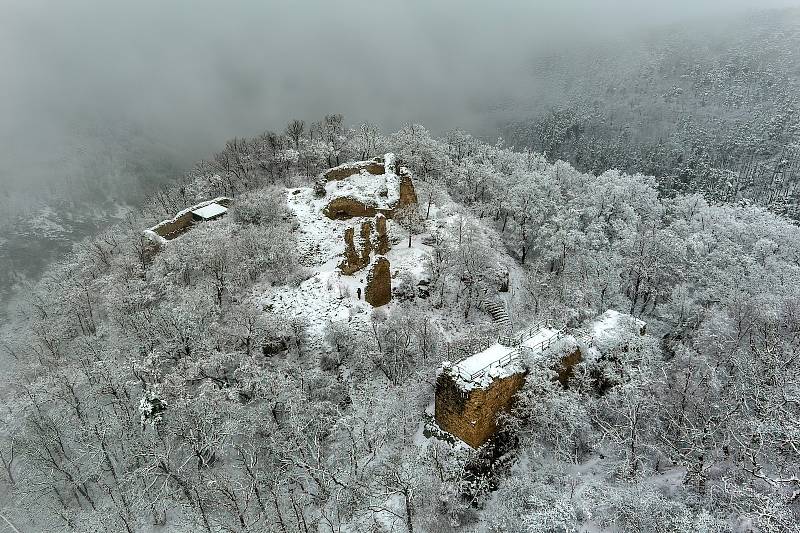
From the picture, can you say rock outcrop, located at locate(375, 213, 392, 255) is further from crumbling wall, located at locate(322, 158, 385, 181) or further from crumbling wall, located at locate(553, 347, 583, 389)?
crumbling wall, located at locate(553, 347, 583, 389)

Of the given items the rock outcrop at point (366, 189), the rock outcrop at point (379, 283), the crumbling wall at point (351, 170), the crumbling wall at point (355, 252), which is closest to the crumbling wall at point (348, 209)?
the rock outcrop at point (366, 189)

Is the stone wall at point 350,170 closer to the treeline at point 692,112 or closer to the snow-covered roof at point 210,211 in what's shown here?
the snow-covered roof at point 210,211

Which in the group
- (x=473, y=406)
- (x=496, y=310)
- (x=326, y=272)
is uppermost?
(x=473, y=406)

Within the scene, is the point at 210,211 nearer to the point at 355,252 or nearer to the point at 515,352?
the point at 355,252

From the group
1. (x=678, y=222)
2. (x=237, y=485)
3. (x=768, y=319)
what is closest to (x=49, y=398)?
(x=237, y=485)

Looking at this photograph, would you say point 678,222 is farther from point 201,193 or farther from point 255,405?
point 201,193

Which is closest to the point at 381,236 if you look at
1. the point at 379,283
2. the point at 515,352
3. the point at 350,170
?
the point at 379,283

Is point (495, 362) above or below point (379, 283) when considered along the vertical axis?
above

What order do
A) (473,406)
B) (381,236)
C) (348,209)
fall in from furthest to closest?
(348,209), (381,236), (473,406)
